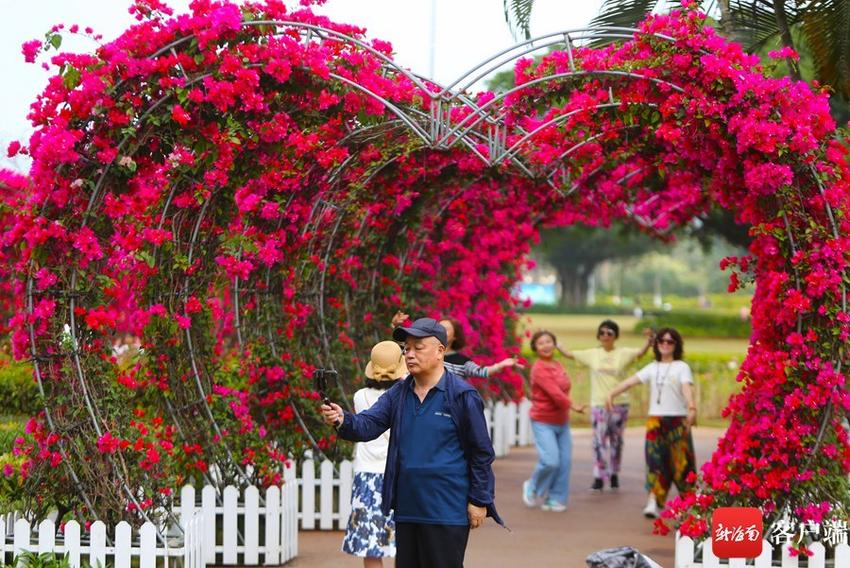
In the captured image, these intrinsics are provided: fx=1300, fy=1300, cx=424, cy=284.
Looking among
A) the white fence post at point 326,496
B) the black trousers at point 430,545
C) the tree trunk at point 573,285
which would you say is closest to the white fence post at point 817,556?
the black trousers at point 430,545

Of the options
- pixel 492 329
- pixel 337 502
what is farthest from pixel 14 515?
pixel 492 329

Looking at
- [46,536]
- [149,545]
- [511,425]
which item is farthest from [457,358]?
[511,425]

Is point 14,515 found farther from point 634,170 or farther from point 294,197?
point 634,170

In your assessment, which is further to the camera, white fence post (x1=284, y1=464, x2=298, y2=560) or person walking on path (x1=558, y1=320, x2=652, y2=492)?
person walking on path (x1=558, y1=320, x2=652, y2=492)

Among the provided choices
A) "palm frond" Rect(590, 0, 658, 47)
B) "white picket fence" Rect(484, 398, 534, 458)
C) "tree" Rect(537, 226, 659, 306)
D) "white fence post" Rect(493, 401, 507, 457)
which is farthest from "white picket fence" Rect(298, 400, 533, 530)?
"tree" Rect(537, 226, 659, 306)

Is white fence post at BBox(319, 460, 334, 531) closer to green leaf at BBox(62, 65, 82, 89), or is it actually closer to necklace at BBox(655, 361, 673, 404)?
necklace at BBox(655, 361, 673, 404)

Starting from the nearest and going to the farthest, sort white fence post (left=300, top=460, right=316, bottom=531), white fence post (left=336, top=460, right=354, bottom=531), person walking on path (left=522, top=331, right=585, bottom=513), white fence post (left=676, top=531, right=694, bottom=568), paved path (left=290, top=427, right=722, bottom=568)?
white fence post (left=676, top=531, right=694, bottom=568) < paved path (left=290, top=427, right=722, bottom=568) < white fence post (left=300, top=460, right=316, bottom=531) < white fence post (left=336, top=460, right=354, bottom=531) < person walking on path (left=522, top=331, right=585, bottom=513)

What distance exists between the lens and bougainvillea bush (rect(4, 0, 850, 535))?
692 centimetres

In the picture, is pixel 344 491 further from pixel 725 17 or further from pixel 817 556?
pixel 725 17

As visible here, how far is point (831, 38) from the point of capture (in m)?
10.4

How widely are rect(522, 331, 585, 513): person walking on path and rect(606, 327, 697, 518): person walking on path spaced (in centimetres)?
80

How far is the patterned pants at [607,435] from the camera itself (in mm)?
12117

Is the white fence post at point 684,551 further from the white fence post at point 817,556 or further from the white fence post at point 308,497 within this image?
the white fence post at point 308,497

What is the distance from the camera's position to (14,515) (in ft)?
24.2
